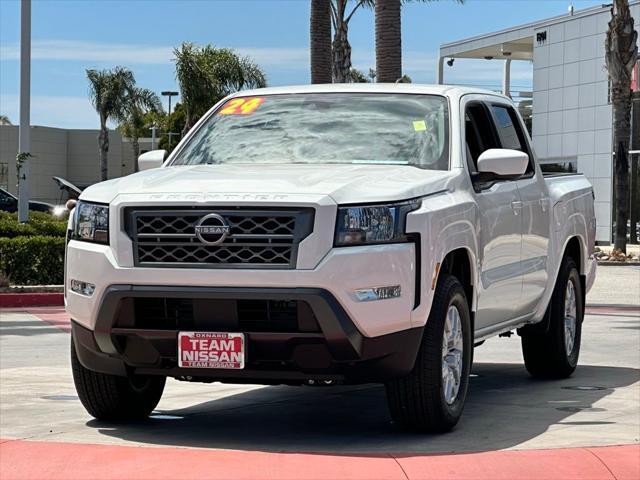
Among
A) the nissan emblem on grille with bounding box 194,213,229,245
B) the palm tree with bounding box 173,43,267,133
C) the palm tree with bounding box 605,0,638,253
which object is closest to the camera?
the nissan emblem on grille with bounding box 194,213,229,245

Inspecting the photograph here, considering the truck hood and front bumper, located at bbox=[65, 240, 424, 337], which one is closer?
front bumper, located at bbox=[65, 240, 424, 337]

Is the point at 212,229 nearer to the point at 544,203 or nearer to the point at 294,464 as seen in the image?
the point at 294,464

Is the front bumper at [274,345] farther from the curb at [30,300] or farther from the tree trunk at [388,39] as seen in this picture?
the tree trunk at [388,39]

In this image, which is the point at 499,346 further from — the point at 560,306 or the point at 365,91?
the point at 365,91

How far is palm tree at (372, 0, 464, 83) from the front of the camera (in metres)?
25.1

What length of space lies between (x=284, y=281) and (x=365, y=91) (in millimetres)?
2385

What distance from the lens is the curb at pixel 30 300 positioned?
18.5 m

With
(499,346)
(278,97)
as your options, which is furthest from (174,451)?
(499,346)

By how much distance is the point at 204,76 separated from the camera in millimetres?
66188

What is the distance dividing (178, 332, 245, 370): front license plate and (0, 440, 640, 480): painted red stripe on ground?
0.47m

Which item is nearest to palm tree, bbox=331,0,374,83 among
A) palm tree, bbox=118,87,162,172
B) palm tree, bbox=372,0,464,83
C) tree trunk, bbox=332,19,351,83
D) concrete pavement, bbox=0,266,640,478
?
tree trunk, bbox=332,19,351,83

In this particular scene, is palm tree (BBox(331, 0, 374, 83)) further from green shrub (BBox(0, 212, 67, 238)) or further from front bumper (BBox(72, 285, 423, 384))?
front bumper (BBox(72, 285, 423, 384))

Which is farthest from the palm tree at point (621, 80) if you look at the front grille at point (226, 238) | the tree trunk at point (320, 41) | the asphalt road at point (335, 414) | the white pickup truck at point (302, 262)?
the front grille at point (226, 238)

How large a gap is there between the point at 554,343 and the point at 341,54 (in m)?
32.7
